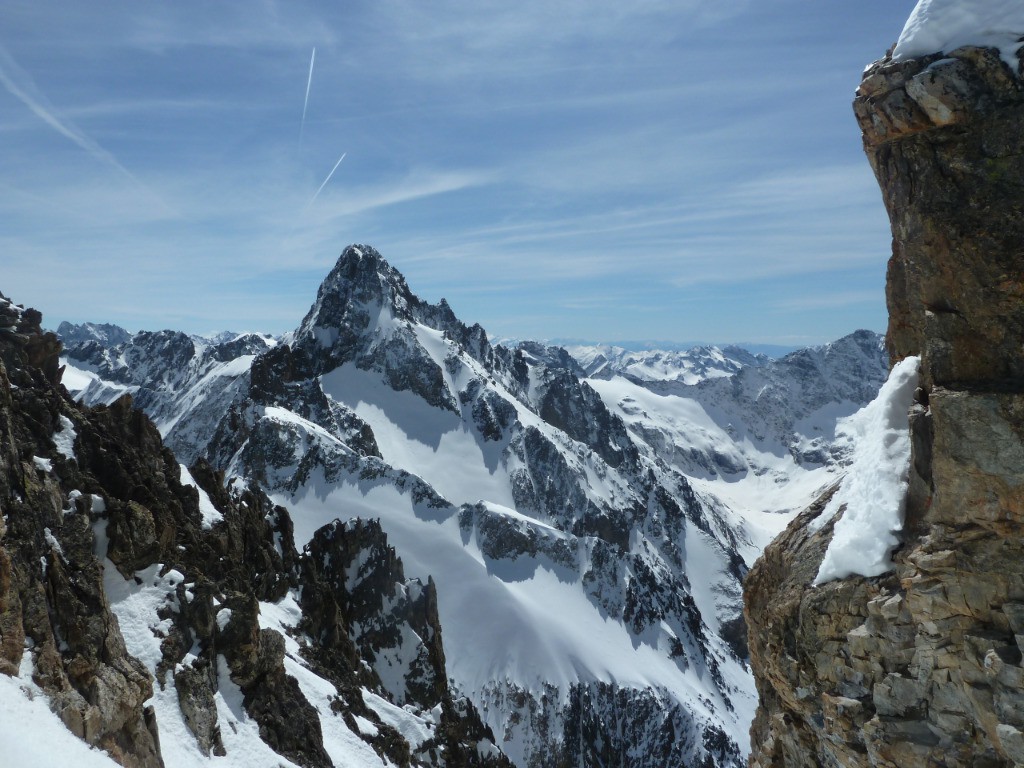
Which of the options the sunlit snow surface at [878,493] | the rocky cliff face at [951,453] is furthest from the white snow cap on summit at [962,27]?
the sunlit snow surface at [878,493]

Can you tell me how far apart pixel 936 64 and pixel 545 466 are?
13832cm

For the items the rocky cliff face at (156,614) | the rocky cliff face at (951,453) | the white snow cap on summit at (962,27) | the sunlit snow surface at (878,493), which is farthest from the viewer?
the rocky cliff face at (156,614)

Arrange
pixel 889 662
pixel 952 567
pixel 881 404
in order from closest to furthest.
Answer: pixel 952 567
pixel 889 662
pixel 881 404

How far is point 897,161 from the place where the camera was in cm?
1141

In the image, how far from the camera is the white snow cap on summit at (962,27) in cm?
1012

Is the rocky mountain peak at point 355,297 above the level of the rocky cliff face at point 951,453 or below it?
above

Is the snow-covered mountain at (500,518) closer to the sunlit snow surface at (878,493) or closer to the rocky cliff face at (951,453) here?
the sunlit snow surface at (878,493)

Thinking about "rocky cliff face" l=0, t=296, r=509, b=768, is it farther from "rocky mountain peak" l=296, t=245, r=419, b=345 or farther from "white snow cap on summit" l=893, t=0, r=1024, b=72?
"rocky mountain peak" l=296, t=245, r=419, b=345

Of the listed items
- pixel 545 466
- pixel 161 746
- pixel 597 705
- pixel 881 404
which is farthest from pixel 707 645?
pixel 881 404

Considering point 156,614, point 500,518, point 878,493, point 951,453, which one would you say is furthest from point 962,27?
point 500,518

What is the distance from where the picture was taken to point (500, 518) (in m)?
110

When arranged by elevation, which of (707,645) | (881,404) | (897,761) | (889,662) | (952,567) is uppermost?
(881,404)

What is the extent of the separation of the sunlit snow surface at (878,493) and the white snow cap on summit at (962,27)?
→ 5080mm

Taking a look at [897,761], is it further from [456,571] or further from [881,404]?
[456,571]
